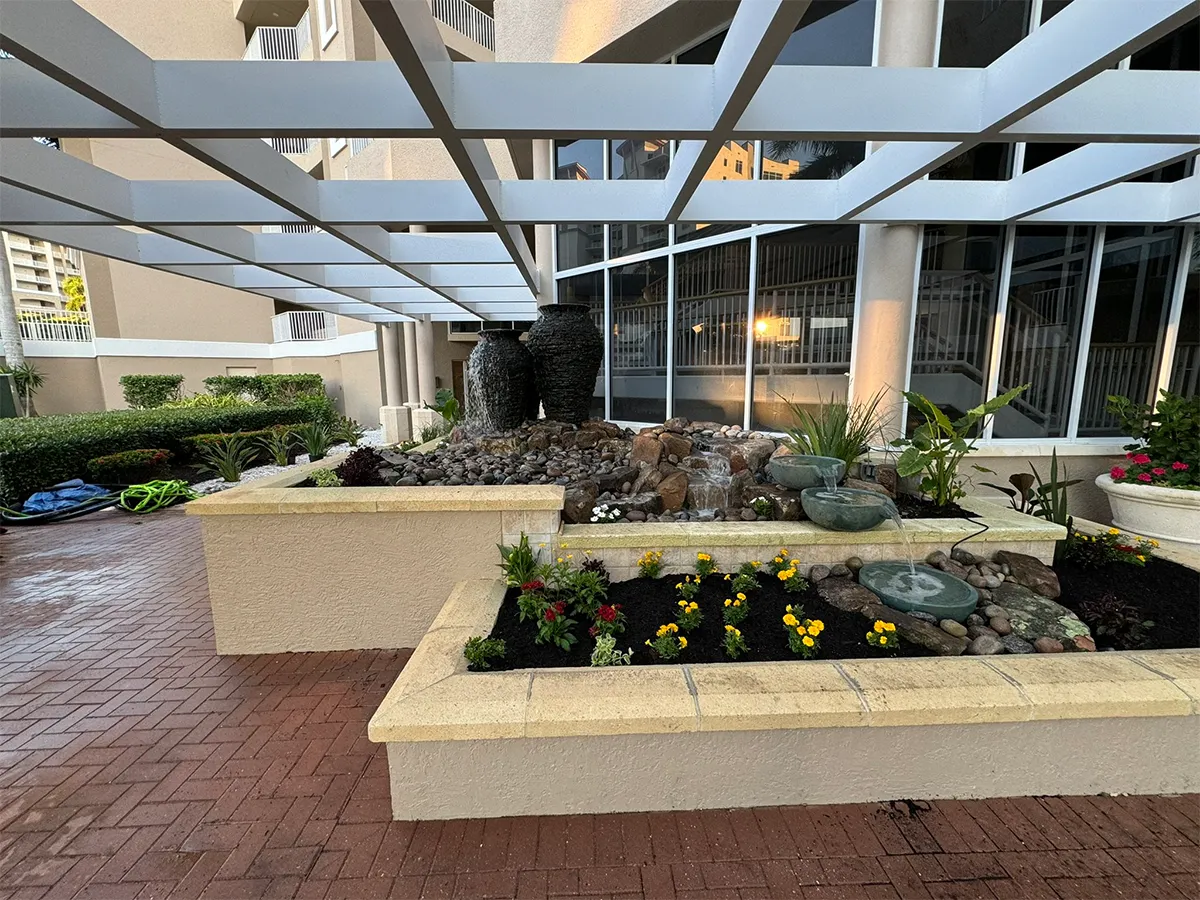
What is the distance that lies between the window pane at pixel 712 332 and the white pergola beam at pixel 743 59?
311cm

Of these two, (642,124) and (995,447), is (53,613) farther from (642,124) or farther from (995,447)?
(995,447)

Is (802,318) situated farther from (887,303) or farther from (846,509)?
(846,509)

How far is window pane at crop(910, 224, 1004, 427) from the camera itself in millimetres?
4695

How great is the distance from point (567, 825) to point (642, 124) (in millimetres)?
3376

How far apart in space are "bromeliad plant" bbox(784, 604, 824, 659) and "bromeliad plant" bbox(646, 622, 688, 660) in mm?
524

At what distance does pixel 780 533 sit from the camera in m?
2.96

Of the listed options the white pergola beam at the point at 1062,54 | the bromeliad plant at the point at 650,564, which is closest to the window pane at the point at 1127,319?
the white pergola beam at the point at 1062,54

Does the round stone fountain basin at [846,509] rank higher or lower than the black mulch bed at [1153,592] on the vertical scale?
higher

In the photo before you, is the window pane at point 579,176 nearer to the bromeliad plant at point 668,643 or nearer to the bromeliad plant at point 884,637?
the bromeliad plant at point 668,643

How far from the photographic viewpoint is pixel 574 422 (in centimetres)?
591

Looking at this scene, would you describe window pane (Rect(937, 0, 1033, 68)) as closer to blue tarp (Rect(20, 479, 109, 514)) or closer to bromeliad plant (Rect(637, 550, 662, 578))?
bromeliad plant (Rect(637, 550, 662, 578))

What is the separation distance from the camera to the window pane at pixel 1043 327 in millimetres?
4629

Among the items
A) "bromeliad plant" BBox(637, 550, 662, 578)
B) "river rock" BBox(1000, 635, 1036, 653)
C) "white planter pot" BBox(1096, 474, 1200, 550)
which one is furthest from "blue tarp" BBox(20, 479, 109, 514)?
"white planter pot" BBox(1096, 474, 1200, 550)

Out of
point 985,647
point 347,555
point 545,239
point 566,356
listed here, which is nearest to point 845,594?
point 985,647
